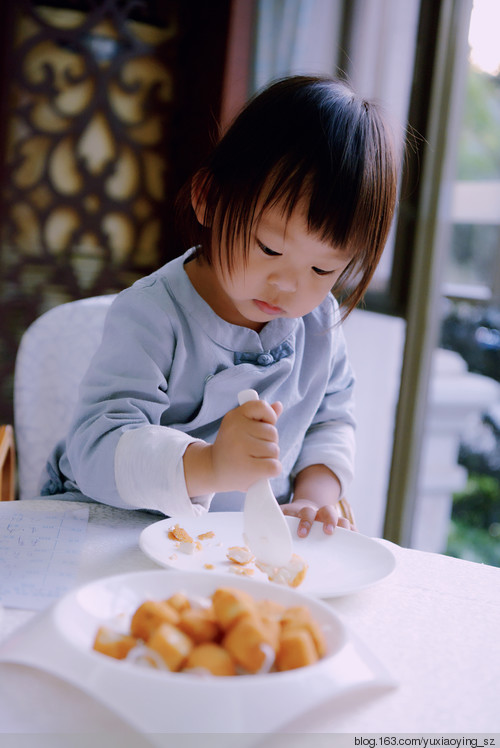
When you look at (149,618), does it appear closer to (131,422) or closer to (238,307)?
(131,422)

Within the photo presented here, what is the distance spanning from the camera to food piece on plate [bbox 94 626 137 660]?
0.41 metres

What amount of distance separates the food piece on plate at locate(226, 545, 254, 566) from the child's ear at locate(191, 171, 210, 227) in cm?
38

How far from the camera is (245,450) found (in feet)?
2.09

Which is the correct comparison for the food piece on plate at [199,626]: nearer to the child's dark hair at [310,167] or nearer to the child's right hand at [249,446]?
the child's right hand at [249,446]

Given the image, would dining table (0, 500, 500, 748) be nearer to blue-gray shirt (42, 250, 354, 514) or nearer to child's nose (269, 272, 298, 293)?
blue-gray shirt (42, 250, 354, 514)

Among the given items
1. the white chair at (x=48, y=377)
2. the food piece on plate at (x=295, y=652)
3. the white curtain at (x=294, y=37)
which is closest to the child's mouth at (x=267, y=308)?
the white chair at (x=48, y=377)

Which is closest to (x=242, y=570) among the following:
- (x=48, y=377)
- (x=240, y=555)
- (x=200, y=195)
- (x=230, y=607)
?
(x=240, y=555)

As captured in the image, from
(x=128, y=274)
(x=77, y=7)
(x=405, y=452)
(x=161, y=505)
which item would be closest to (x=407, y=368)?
(x=405, y=452)

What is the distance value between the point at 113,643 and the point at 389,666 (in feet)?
0.62

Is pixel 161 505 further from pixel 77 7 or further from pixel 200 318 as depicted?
pixel 77 7

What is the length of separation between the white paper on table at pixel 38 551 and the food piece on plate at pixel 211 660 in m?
0.18

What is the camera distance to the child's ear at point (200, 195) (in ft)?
2.79

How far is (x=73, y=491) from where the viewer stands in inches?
37.2

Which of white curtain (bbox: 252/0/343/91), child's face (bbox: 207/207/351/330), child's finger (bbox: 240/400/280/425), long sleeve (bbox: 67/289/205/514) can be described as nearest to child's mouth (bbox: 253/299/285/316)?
child's face (bbox: 207/207/351/330)
